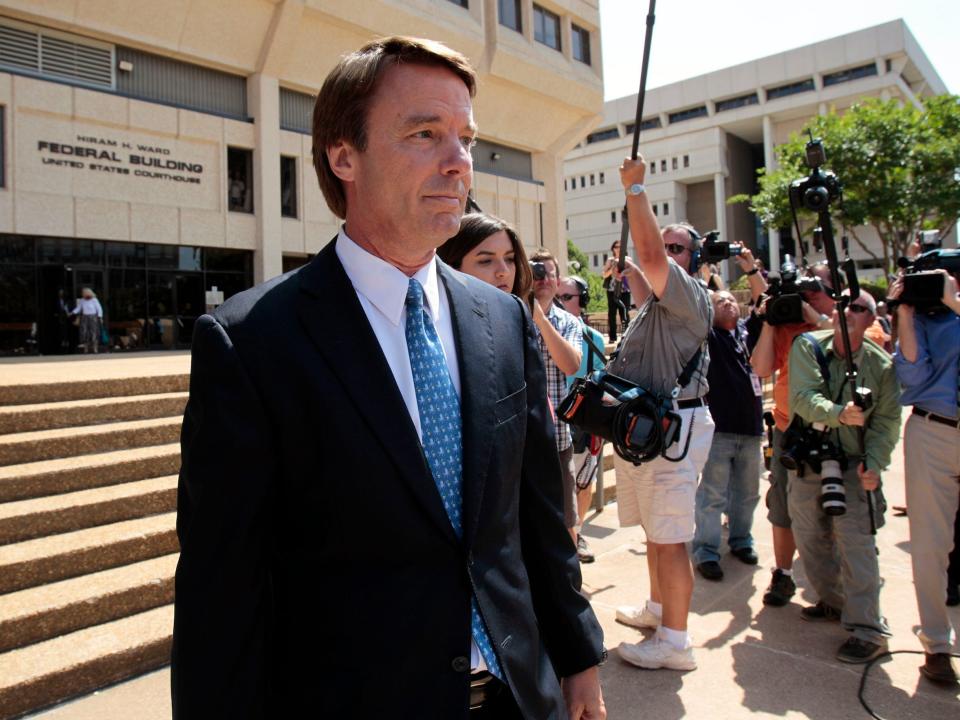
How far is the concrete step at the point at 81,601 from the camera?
369cm

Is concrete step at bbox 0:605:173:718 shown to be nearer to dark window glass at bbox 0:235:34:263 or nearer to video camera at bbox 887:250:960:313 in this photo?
video camera at bbox 887:250:960:313

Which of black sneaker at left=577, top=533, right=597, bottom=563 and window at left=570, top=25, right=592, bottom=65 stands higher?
window at left=570, top=25, right=592, bottom=65

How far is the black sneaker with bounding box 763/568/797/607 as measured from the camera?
4527 mm

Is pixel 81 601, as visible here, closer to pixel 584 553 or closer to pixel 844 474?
pixel 584 553

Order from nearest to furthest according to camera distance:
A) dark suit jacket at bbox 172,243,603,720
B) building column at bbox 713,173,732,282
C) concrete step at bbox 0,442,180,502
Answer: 1. dark suit jacket at bbox 172,243,603,720
2. concrete step at bbox 0,442,180,502
3. building column at bbox 713,173,732,282

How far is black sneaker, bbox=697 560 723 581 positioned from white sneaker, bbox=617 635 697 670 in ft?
4.76

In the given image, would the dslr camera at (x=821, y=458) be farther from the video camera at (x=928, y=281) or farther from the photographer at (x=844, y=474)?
the video camera at (x=928, y=281)

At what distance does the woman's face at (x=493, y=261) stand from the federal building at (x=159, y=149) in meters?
16.0

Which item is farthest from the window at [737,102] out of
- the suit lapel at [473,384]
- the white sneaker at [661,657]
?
the suit lapel at [473,384]

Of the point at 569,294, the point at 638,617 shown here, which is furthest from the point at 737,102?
the point at 638,617

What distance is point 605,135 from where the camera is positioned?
6794 cm

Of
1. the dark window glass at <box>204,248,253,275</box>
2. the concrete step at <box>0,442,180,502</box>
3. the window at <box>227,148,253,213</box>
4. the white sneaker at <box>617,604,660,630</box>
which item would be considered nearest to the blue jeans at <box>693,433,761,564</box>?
the white sneaker at <box>617,604,660,630</box>

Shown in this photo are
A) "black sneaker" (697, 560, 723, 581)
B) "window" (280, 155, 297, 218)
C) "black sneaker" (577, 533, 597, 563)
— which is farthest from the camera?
"window" (280, 155, 297, 218)

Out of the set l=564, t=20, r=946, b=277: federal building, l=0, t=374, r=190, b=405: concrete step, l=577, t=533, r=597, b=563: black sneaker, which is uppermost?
l=564, t=20, r=946, b=277: federal building
